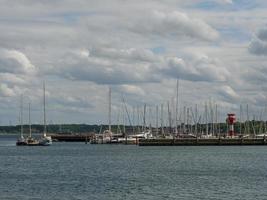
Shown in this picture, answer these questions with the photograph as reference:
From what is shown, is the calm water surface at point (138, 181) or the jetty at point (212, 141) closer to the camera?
the calm water surface at point (138, 181)

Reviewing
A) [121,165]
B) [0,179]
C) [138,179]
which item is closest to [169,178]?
[138,179]

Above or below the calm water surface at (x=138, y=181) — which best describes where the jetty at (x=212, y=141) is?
above

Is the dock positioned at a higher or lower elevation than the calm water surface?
higher

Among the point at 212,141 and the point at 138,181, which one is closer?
the point at 138,181

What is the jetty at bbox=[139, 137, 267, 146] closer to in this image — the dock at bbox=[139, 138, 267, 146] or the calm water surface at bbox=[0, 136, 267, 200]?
the dock at bbox=[139, 138, 267, 146]

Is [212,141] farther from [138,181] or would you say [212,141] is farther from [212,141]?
[138,181]

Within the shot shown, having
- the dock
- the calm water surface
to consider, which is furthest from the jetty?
the calm water surface

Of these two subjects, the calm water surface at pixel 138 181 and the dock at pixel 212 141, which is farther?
the dock at pixel 212 141

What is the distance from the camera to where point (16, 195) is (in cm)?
6650

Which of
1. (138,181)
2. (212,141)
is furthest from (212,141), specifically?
(138,181)

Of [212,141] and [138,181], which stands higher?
[212,141]

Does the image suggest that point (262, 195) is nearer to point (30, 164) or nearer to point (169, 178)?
point (169, 178)

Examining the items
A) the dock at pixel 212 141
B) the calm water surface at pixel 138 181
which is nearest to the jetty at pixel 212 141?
the dock at pixel 212 141

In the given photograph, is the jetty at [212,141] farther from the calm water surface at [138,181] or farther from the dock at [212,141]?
the calm water surface at [138,181]
